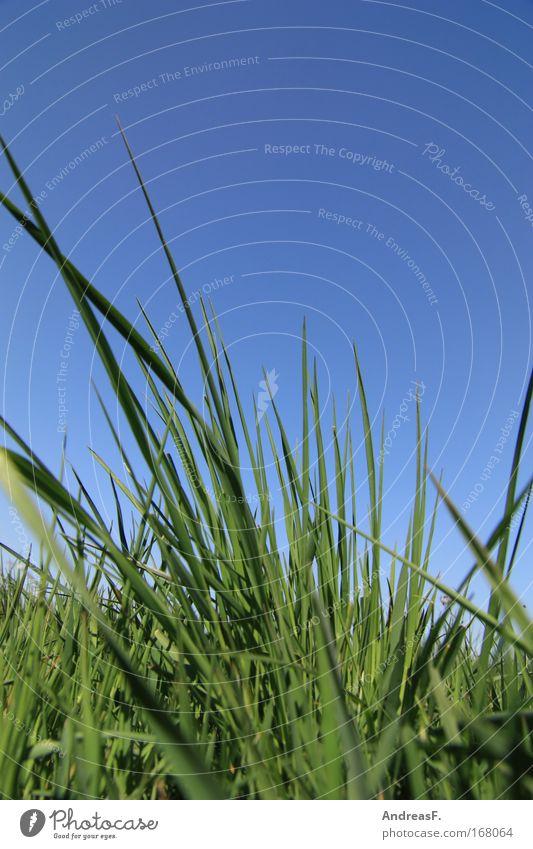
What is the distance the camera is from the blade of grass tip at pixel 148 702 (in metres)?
0.34

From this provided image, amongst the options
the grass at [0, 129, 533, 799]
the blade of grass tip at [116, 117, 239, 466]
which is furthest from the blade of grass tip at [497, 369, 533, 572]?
the blade of grass tip at [116, 117, 239, 466]

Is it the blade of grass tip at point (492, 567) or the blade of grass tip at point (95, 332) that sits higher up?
the blade of grass tip at point (95, 332)

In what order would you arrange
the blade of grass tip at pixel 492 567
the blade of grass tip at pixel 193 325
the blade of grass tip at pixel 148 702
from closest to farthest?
the blade of grass tip at pixel 148 702
the blade of grass tip at pixel 492 567
the blade of grass tip at pixel 193 325

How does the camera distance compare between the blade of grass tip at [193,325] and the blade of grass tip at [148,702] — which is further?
the blade of grass tip at [193,325]

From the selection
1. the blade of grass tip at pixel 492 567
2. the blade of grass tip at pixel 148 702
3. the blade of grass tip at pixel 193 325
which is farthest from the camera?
Result: the blade of grass tip at pixel 193 325
